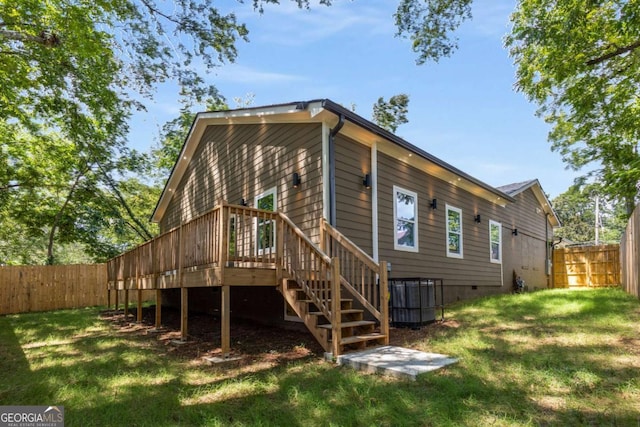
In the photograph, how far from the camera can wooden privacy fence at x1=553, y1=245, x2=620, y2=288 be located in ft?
47.0

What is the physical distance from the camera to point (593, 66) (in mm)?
10305

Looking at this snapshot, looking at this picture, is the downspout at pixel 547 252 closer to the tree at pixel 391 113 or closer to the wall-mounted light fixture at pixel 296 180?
the tree at pixel 391 113

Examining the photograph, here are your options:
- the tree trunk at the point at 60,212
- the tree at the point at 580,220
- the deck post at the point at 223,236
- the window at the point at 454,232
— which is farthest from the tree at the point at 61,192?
the tree at the point at 580,220

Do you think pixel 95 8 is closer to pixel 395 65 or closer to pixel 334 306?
pixel 395 65

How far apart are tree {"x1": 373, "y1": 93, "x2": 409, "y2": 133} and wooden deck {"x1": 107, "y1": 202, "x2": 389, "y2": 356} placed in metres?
→ 21.3

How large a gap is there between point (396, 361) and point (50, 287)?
14591 mm

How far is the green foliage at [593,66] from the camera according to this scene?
7.64 meters

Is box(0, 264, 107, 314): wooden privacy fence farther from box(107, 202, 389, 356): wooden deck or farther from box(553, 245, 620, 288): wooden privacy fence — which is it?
box(553, 245, 620, 288): wooden privacy fence

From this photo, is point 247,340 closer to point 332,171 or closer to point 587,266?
point 332,171

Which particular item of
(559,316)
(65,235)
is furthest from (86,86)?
(559,316)

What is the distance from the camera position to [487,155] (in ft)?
101

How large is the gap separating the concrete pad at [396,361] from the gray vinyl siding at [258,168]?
8.38 ft

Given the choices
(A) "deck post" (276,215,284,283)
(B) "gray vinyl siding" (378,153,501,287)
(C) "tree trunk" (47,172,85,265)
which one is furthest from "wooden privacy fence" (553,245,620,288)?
(C) "tree trunk" (47,172,85,265)

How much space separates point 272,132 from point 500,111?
1209 centimetres
